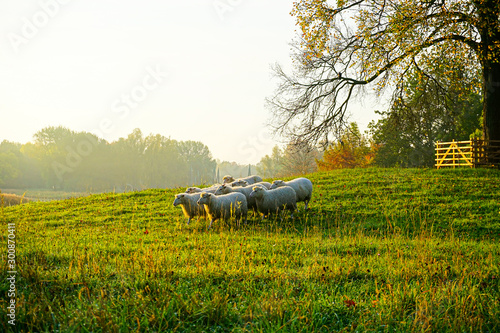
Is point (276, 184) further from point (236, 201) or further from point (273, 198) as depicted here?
point (236, 201)

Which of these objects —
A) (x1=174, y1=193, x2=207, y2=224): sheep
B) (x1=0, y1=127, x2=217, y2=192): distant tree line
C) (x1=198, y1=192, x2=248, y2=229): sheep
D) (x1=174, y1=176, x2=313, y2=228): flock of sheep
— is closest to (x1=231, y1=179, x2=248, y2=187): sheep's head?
(x1=174, y1=176, x2=313, y2=228): flock of sheep

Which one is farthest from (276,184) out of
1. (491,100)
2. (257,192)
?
(491,100)

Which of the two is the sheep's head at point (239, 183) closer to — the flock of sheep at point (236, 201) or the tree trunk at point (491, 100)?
the flock of sheep at point (236, 201)

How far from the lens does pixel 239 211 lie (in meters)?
12.0

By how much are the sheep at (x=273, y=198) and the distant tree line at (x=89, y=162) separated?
1746 inches

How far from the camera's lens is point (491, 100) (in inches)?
894

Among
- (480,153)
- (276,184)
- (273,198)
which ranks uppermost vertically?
(480,153)

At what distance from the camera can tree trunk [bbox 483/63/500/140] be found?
73.3 feet

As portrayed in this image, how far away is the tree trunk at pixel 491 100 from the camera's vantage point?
22.4 m

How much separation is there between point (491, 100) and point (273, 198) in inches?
707

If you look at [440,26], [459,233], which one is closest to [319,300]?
[459,233]

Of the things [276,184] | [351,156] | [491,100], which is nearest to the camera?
[276,184]

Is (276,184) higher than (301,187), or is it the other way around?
(276,184)

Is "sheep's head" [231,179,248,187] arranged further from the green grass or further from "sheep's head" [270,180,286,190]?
the green grass
